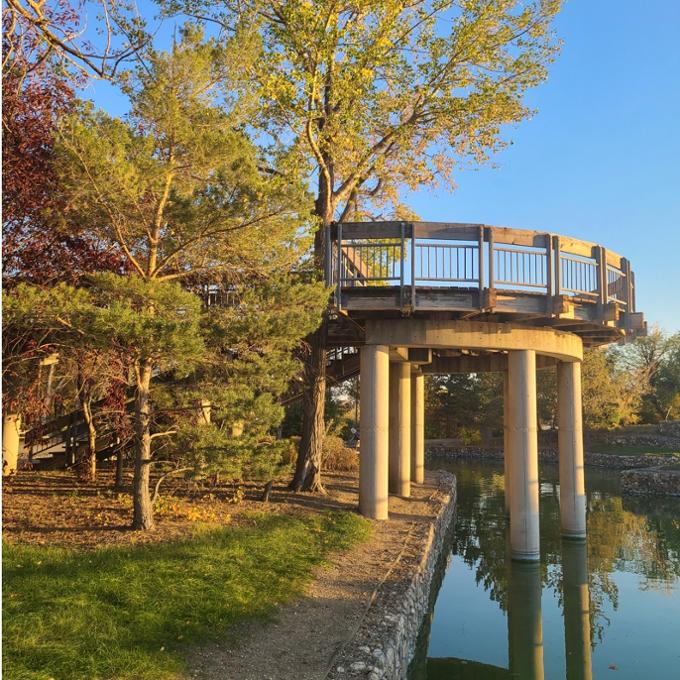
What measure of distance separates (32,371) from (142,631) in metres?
7.60

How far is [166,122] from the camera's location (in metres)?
9.67

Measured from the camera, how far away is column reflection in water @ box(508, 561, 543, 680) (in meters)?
10.3

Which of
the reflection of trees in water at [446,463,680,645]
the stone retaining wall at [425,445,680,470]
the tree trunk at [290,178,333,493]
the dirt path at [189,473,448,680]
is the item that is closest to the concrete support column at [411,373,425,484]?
the reflection of trees in water at [446,463,680,645]

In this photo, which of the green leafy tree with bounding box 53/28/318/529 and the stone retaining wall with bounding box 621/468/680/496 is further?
the stone retaining wall with bounding box 621/468/680/496

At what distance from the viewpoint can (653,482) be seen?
3117 cm

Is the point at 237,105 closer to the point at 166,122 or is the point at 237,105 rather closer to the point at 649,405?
the point at 166,122

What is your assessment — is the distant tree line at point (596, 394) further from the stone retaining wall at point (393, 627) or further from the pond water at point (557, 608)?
the stone retaining wall at point (393, 627)

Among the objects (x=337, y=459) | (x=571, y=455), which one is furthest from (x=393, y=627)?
(x=337, y=459)

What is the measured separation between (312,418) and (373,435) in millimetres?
2320

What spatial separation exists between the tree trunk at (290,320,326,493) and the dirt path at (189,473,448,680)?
3.54 m

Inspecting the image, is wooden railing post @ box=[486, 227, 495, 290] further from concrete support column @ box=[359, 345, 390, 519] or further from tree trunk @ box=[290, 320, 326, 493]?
tree trunk @ box=[290, 320, 326, 493]

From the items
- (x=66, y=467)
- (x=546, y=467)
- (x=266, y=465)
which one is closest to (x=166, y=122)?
(x=266, y=465)

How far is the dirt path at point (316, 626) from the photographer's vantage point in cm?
636

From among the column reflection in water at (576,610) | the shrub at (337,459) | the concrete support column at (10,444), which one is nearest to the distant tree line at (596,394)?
the shrub at (337,459)
